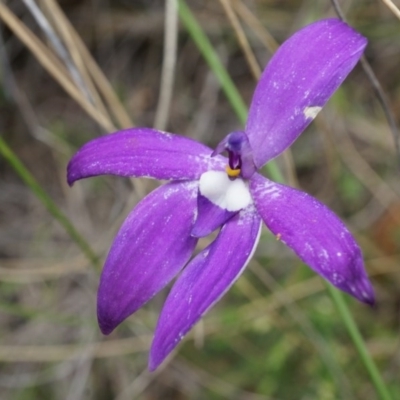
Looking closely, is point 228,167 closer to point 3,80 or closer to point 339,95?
point 339,95

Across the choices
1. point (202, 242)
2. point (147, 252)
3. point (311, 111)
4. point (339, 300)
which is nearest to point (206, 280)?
point (147, 252)

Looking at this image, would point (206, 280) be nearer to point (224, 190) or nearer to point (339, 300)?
point (224, 190)

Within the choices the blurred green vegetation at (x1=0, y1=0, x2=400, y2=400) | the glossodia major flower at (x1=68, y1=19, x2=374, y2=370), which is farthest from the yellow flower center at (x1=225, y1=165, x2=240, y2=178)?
the blurred green vegetation at (x1=0, y1=0, x2=400, y2=400)

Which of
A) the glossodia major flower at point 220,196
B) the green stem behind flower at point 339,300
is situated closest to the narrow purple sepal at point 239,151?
the glossodia major flower at point 220,196

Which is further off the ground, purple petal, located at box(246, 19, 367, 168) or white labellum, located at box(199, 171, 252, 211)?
purple petal, located at box(246, 19, 367, 168)

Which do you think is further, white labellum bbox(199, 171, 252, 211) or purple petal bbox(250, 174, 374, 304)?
white labellum bbox(199, 171, 252, 211)

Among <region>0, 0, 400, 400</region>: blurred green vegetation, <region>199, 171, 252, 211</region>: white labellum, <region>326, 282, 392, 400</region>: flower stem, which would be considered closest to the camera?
<region>199, 171, 252, 211</region>: white labellum

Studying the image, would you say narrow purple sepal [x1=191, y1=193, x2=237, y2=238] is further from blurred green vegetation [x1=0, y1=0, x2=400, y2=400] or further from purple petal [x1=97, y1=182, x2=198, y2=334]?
blurred green vegetation [x1=0, y1=0, x2=400, y2=400]

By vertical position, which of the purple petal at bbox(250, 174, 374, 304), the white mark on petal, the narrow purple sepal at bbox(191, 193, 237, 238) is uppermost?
the white mark on petal

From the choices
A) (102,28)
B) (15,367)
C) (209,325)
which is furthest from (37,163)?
(209,325)
